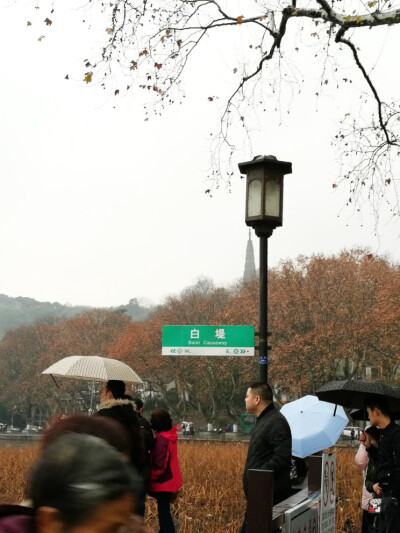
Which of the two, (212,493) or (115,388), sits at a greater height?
(115,388)

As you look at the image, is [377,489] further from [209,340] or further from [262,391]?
[209,340]

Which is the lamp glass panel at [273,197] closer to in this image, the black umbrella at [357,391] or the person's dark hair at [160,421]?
the black umbrella at [357,391]

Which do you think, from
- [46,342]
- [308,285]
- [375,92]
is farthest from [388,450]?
[46,342]

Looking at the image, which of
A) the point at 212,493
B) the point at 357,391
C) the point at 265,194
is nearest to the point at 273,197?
the point at 265,194

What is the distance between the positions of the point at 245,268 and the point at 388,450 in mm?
169814

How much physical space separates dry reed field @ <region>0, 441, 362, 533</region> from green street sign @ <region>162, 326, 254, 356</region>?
81.6 inches

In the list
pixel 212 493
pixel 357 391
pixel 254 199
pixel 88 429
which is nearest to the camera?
pixel 88 429

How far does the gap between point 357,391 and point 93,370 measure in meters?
2.71

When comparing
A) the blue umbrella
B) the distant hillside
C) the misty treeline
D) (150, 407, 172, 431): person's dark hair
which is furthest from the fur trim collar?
the distant hillside

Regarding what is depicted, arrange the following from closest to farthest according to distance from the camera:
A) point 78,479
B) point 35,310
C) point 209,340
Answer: point 78,479 → point 209,340 → point 35,310

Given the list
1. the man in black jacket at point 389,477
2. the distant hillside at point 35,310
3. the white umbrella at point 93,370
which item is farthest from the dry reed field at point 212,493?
the distant hillside at point 35,310

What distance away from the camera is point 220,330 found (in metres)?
8.18

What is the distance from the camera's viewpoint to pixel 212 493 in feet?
34.8

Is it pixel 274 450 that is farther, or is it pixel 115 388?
pixel 115 388
